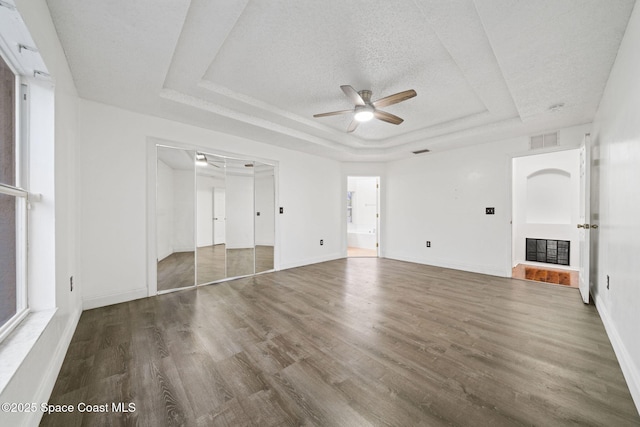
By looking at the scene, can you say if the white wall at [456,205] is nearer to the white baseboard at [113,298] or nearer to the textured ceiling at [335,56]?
the textured ceiling at [335,56]

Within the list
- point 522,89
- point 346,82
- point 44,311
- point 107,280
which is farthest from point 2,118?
point 522,89

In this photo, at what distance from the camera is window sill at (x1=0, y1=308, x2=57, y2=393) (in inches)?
40.9

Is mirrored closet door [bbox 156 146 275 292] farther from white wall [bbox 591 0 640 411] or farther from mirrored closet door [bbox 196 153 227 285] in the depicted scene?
white wall [bbox 591 0 640 411]

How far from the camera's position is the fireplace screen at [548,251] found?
5.06m

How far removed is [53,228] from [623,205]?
4.24 meters

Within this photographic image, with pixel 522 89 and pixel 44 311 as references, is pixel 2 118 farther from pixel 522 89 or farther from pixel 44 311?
pixel 522 89

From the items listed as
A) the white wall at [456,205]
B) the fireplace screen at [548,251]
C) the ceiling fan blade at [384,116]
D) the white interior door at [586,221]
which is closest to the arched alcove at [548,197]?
the fireplace screen at [548,251]

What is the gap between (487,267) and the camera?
171 inches

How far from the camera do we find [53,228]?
1.73 meters

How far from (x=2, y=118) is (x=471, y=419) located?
3.10 m

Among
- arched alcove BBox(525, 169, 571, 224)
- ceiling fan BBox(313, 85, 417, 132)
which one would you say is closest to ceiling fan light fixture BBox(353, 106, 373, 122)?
ceiling fan BBox(313, 85, 417, 132)

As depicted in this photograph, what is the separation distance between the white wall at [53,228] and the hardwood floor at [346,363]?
0.19 m

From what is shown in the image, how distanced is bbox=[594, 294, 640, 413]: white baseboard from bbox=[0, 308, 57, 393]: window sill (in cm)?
312

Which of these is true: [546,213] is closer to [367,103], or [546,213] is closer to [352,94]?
[367,103]
